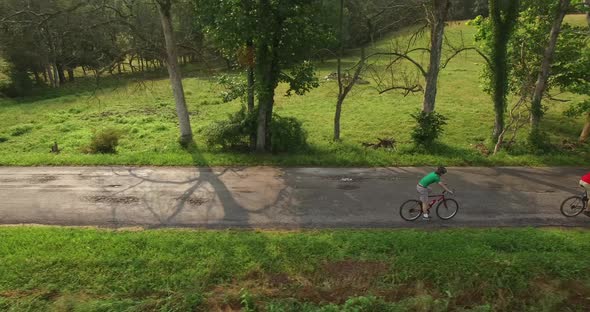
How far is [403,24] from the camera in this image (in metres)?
19.6

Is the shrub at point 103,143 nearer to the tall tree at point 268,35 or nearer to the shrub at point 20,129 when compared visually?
the tall tree at point 268,35

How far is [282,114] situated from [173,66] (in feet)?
35.4

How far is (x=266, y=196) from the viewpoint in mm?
13281

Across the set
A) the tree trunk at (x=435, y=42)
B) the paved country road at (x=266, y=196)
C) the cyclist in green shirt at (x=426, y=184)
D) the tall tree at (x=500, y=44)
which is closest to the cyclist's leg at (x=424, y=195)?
the cyclist in green shirt at (x=426, y=184)

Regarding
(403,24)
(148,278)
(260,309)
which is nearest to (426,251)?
(260,309)

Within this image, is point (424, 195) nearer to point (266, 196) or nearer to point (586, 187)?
point (586, 187)

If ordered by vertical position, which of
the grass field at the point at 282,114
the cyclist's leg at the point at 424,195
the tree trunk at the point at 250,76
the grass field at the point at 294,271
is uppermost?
the tree trunk at the point at 250,76

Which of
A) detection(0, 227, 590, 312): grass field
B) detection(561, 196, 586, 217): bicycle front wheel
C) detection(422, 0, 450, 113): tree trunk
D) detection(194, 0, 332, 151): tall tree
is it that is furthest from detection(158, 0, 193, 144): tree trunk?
detection(561, 196, 586, 217): bicycle front wheel

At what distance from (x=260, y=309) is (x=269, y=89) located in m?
10.2

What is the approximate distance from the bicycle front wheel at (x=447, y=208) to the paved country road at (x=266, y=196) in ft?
0.69

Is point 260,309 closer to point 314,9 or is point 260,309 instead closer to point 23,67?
point 314,9

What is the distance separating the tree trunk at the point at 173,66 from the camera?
17.0 m

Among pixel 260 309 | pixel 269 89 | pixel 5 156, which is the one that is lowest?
pixel 260 309

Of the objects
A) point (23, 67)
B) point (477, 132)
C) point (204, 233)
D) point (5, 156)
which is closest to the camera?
point (204, 233)
